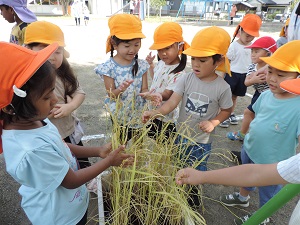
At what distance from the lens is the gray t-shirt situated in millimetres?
1553

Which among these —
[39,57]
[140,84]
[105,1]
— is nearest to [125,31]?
[140,84]

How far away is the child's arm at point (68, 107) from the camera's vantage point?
4.86 feet

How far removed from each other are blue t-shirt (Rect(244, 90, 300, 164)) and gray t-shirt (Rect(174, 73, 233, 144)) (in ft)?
0.77

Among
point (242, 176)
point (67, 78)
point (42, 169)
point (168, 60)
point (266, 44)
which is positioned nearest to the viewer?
point (42, 169)

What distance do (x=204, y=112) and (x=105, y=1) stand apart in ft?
81.2

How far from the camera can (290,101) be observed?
4.42 ft

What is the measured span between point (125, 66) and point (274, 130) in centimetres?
120

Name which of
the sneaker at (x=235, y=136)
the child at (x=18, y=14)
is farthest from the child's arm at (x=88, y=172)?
the sneaker at (x=235, y=136)

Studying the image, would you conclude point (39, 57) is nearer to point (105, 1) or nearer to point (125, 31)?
point (125, 31)

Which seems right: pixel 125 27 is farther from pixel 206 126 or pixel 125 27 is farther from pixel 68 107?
pixel 206 126

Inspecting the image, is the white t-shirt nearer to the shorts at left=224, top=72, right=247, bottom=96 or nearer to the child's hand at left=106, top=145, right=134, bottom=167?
the shorts at left=224, top=72, right=247, bottom=96

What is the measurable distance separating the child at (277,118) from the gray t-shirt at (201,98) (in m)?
0.25

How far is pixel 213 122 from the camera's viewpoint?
5.04 feet

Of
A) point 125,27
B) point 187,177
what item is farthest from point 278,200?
point 125,27
